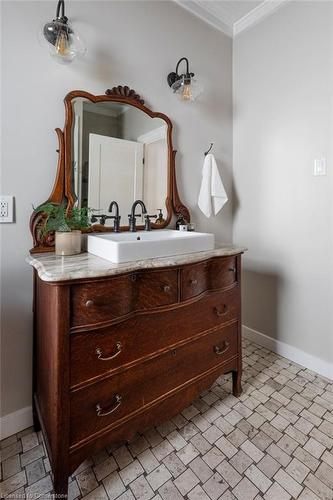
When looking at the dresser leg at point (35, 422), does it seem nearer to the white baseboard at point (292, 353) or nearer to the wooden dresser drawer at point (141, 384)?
the wooden dresser drawer at point (141, 384)

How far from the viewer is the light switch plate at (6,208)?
1.26 m

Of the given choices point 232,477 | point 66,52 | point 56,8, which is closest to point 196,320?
point 232,477

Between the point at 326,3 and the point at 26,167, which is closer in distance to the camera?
the point at 26,167

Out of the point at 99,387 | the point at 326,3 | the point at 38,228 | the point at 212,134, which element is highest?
the point at 326,3

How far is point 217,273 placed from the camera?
1.40 meters

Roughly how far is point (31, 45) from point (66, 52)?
0.19 m

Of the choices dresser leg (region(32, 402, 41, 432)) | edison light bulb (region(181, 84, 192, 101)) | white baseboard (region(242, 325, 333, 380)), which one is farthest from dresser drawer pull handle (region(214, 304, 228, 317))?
edison light bulb (region(181, 84, 192, 101))

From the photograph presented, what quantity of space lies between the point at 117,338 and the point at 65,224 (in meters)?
0.60

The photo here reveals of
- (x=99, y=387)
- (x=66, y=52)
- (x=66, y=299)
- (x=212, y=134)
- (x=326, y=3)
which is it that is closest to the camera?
(x=66, y=299)

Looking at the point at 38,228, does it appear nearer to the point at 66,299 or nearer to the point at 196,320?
the point at 66,299

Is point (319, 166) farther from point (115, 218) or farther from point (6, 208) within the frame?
point (6, 208)

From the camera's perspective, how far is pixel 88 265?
1.02 meters

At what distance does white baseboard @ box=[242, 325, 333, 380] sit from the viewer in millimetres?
1823

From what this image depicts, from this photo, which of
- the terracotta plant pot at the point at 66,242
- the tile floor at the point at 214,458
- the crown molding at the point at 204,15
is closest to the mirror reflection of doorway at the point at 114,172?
the terracotta plant pot at the point at 66,242
